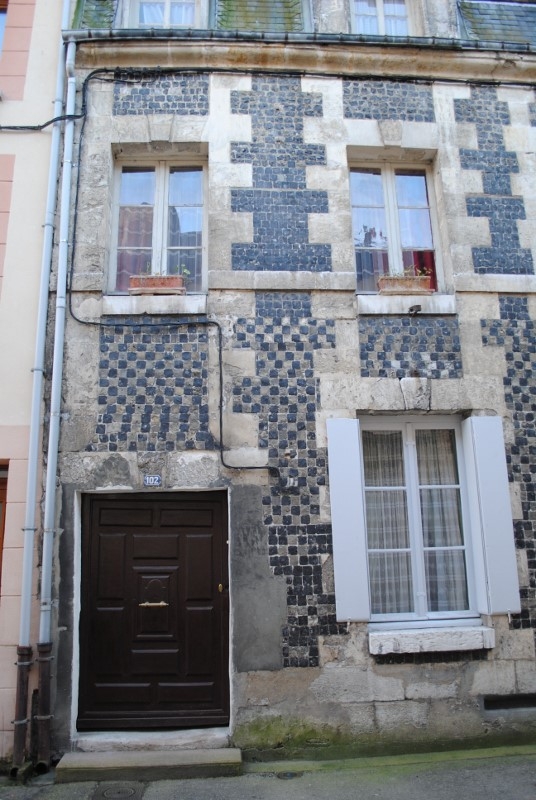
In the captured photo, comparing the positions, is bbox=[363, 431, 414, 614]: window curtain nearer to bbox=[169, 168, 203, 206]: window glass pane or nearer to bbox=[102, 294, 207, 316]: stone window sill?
bbox=[102, 294, 207, 316]: stone window sill

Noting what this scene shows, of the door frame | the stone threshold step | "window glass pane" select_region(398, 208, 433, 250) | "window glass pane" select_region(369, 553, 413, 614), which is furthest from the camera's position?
"window glass pane" select_region(398, 208, 433, 250)

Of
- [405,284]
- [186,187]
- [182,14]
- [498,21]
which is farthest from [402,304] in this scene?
[182,14]

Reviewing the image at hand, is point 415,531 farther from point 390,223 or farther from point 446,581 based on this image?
point 390,223

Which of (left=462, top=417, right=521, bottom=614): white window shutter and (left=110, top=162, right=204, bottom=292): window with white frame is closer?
(left=462, top=417, right=521, bottom=614): white window shutter

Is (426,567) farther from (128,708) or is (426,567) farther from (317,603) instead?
(128,708)

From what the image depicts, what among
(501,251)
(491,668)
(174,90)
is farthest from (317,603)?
(174,90)

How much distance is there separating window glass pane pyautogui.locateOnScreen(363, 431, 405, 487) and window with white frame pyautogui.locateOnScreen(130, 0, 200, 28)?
4680mm

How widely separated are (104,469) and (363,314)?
2.71 meters

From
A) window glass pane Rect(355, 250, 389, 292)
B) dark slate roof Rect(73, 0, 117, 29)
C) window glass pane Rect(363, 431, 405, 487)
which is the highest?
dark slate roof Rect(73, 0, 117, 29)

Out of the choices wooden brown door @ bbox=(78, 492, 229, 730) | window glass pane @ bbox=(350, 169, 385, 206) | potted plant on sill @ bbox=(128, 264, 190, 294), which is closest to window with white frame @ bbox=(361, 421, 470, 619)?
wooden brown door @ bbox=(78, 492, 229, 730)

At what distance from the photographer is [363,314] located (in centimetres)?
552

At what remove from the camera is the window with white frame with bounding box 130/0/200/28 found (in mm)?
6246

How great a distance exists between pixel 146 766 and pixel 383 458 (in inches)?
123

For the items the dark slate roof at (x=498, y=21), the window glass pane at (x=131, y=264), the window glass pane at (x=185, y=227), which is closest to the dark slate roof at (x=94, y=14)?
the window glass pane at (x=185, y=227)
